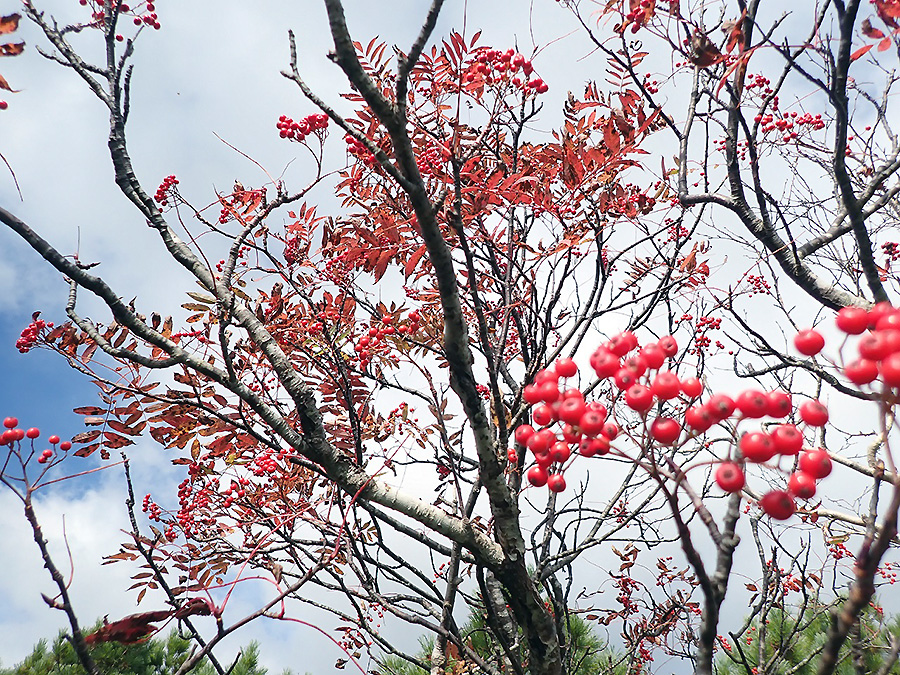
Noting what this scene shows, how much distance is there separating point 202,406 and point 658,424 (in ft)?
6.68

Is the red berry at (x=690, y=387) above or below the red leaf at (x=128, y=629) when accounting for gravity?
above

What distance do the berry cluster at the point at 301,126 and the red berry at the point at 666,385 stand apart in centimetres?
246

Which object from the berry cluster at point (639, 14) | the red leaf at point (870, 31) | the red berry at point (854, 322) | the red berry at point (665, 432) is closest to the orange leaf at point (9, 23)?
the red berry at point (665, 432)

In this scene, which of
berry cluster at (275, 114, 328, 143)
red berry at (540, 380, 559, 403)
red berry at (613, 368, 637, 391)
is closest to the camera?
red berry at (613, 368, 637, 391)

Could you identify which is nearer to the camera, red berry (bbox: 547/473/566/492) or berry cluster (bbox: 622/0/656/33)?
red berry (bbox: 547/473/566/492)

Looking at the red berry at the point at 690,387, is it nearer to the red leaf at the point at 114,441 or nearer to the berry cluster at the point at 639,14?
the red leaf at the point at 114,441

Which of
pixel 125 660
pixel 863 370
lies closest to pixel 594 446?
pixel 863 370

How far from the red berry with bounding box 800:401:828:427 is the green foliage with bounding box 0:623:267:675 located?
904cm

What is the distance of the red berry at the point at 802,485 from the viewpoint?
106 cm

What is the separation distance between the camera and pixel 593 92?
3.38m

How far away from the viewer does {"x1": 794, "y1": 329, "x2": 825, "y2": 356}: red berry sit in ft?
3.92

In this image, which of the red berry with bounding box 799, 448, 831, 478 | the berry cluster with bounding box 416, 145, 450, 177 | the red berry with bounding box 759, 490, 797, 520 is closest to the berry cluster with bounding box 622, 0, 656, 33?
the berry cluster with bounding box 416, 145, 450, 177

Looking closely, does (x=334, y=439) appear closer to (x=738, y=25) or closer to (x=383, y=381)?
(x=383, y=381)

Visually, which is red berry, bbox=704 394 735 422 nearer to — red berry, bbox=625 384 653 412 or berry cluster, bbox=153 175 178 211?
red berry, bbox=625 384 653 412
